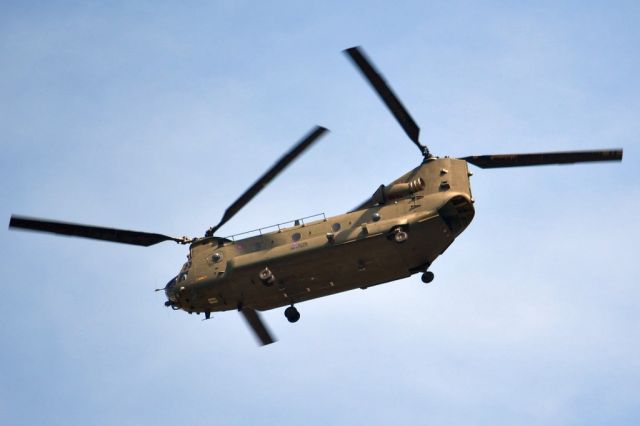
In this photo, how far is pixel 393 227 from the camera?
1833 inches

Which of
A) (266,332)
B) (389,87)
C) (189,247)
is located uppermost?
(389,87)

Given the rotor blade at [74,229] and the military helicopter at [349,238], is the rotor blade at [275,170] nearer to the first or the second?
the military helicopter at [349,238]

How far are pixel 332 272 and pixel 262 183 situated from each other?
17.3 ft

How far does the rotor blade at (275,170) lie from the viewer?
47.8 m

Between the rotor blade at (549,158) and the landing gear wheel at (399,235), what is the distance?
16.8 feet

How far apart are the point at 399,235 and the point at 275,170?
6.64 meters

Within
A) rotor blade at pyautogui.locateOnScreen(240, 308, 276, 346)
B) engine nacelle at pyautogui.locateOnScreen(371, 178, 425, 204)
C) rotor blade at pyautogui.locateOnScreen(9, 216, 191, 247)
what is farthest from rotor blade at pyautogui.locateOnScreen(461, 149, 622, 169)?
rotor blade at pyautogui.locateOnScreen(9, 216, 191, 247)

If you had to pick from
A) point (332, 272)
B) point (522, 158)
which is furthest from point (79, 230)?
point (522, 158)

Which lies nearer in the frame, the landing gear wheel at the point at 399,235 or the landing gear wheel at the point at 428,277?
the landing gear wheel at the point at 399,235

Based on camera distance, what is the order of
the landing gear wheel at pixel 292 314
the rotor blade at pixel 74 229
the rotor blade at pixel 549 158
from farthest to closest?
the landing gear wheel at pixel 292 314
the rotor blade at pixel 74 229
the rotor blade at pixel 549 158

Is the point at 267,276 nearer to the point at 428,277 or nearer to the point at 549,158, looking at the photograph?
the point at 428,277

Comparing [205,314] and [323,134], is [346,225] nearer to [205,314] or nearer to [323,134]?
[323,134]

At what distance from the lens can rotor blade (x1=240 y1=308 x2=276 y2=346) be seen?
168 ft

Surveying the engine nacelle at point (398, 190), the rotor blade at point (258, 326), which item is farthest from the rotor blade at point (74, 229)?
the engine nacelle at point (398, 190)
